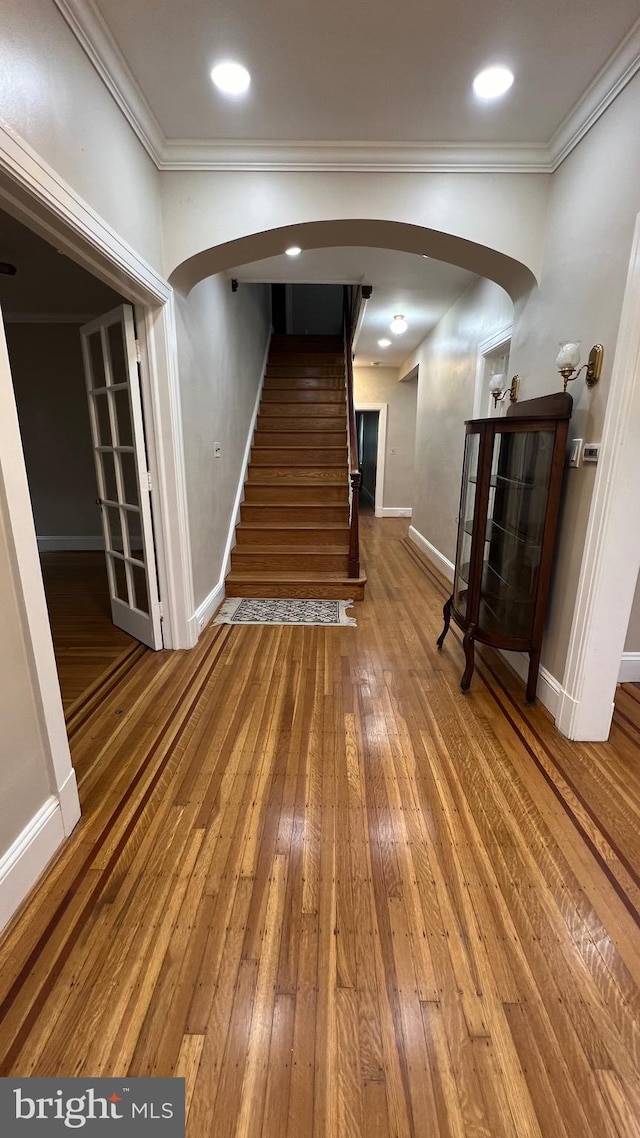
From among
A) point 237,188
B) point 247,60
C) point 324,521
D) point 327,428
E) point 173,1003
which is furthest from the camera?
point 327,428

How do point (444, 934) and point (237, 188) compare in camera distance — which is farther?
point (237, 188)

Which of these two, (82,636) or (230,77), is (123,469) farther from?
(230,77)

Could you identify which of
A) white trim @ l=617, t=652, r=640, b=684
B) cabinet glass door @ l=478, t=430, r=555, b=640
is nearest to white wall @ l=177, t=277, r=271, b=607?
cabinet glass door @ l=478, t=430, r=555, b=640

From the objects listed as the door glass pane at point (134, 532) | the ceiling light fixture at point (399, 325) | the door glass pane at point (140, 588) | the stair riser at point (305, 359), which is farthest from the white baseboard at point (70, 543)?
the ceiling light fixture at point (399, 325)

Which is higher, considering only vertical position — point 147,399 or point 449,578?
point 147,399

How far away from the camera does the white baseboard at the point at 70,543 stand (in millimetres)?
5508

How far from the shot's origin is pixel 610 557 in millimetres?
1868

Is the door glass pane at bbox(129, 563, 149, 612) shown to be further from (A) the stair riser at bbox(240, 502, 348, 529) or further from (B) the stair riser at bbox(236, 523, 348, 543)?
(A) the stair riser at bbox(240, 502, 348, 529)

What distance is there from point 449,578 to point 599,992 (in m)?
3.56

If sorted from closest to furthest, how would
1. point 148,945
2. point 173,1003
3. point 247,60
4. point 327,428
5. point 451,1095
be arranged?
point 451,1095 < point 173,1003 < point 148,945 < point 247,60 < point 327,428

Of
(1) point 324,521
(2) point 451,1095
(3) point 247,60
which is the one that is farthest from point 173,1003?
(1) point 324,521

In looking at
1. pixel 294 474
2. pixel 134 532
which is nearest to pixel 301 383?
pixel 294 474

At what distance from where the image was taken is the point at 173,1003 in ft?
3.54

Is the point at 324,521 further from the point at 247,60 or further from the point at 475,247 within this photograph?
the point at 247,60
